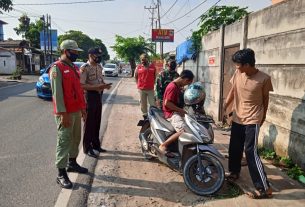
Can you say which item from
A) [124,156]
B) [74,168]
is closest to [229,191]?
[124,156]

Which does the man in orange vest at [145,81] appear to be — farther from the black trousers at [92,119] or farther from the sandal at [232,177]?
the sandal at [232,177]

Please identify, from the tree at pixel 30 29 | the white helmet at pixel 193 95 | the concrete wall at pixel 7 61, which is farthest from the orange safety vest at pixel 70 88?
the tree at pixel 30 29

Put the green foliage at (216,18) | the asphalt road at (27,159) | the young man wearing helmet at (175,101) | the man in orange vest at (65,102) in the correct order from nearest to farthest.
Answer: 1. the asphalt road at (27,159)
2. the man in orange vest at (65,102)
3. the young man wearing helmet at (175,101)
4. the green foliage at (216,18)

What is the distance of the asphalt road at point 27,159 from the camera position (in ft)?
13.9

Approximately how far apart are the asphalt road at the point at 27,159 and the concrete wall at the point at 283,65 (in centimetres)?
359

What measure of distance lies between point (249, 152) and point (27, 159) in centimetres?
364

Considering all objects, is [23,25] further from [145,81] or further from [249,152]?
[249,152]

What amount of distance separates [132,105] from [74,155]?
27.1 feet

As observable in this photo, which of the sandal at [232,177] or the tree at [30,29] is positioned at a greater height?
the tree at [30,29]

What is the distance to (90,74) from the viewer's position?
5746 mm

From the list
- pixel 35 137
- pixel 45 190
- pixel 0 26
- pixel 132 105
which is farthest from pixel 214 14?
pixel 0 26

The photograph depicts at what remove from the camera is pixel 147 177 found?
503 cm

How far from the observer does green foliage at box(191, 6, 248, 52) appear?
10475 millimetres

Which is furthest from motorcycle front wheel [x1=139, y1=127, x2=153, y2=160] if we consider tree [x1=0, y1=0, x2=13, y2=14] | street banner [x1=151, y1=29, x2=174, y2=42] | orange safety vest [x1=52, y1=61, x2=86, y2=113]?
street banner [x1=151, y1=29, x2=174, y2=42]
